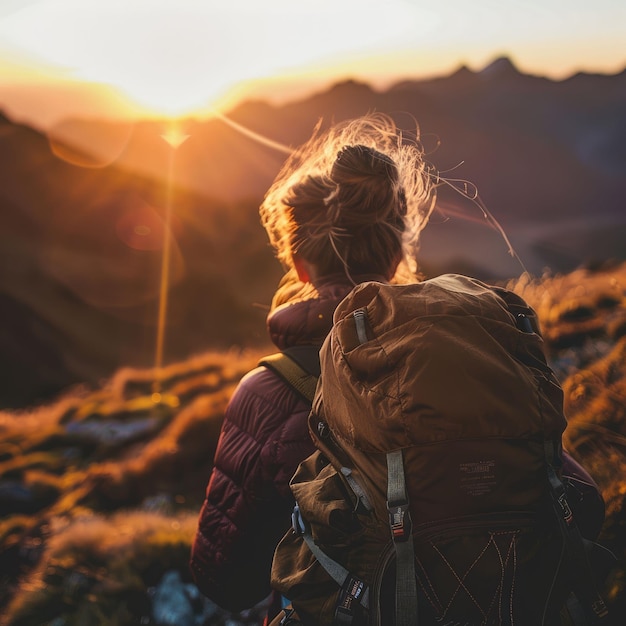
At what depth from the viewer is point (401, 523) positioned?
128 centimetres

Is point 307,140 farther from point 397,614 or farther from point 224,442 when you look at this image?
point 397,614

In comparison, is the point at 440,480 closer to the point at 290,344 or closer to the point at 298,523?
the point at 298,523

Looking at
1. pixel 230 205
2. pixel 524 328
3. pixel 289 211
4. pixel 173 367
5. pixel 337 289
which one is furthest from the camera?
pixel 230 205

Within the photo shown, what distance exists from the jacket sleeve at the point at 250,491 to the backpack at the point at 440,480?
390 mm

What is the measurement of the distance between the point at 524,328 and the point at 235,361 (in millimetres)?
11101

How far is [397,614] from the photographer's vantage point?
50.9 inches

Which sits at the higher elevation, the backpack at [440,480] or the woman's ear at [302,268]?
the woman's ear at [302,268]

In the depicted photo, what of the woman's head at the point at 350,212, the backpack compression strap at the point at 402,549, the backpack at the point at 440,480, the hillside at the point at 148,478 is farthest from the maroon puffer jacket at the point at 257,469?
the hillside at the point at 148,478

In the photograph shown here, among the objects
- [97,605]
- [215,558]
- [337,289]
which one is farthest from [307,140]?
[97,605]

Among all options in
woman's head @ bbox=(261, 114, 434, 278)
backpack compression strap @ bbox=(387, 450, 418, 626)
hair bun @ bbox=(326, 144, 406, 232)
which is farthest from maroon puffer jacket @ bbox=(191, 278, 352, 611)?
backpack compression strap @ bbox=(387, 450, 418, 626)

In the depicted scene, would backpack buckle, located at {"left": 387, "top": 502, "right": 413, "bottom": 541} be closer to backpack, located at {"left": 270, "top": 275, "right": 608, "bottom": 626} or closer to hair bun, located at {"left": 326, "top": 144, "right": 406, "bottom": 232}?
backpack, located at {"left": 270, "top": 275, "right": 608, "bottom": 626}

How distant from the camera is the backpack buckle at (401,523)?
1280 mm

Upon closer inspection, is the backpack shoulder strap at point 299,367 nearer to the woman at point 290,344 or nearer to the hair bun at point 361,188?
the woman at point 290,344

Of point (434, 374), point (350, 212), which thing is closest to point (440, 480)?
point (434, 374)
